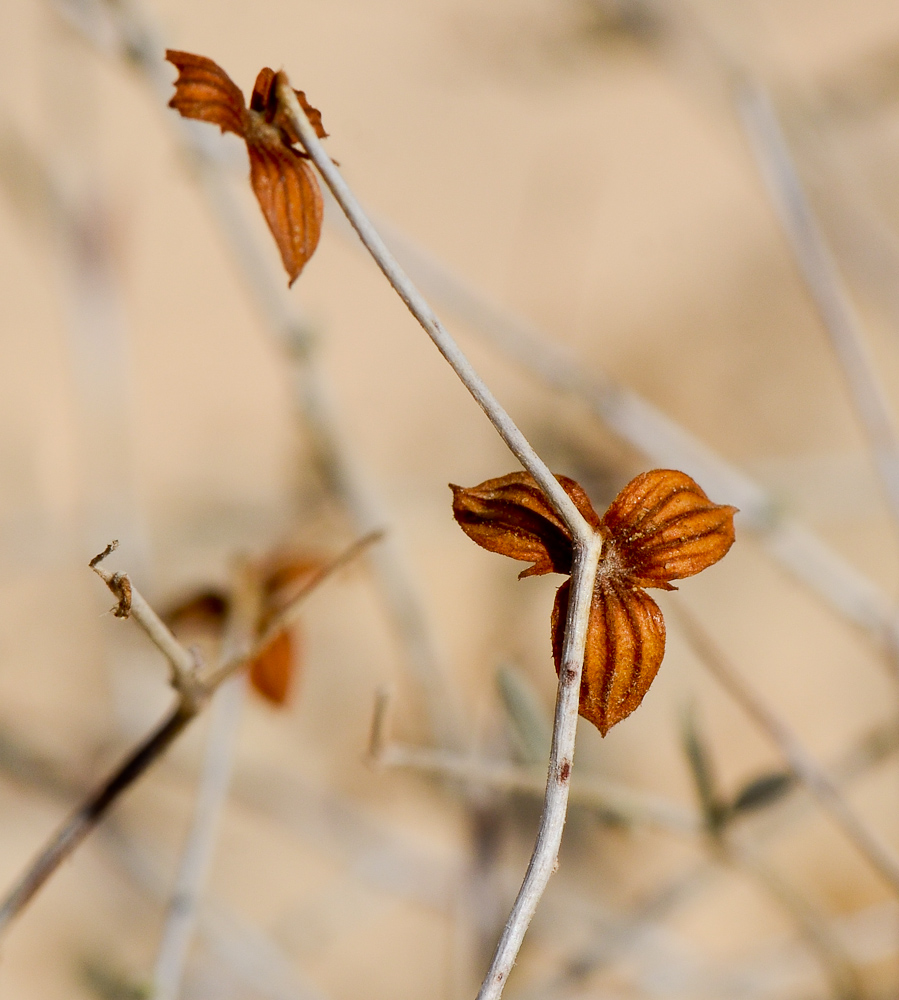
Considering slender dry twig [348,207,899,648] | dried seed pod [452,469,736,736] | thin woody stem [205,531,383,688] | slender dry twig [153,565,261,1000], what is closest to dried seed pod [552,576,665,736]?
dried seed pod [452,469,736,736]

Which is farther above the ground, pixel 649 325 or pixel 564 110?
pixel 564 110

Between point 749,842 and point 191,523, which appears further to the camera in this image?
point 191,523

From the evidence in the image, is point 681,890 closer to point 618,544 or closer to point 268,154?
point 618,544

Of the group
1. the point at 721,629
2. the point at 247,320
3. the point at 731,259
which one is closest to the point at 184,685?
the point at 721,629

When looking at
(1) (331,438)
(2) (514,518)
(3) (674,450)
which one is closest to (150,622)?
(2) (514,518)

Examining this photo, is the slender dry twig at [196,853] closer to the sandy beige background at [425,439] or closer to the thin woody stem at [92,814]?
the thin woody stem at [92,814]

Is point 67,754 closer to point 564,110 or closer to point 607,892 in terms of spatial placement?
point 607,892
